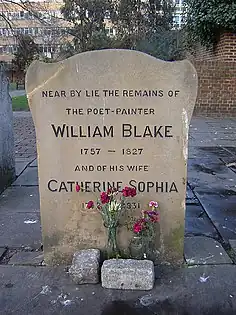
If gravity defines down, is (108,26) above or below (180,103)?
above

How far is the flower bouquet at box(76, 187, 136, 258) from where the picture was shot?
2.88m

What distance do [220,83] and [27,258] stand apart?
11303mm

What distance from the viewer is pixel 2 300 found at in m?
2.64

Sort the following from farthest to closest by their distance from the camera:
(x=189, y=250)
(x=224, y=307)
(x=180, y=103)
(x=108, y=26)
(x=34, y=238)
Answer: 1. (x=108, y=26)
2. (x=34, y=238)
3. (x=189, y=250)
4. (x=180, y=103)
5. (x=224, y=307)

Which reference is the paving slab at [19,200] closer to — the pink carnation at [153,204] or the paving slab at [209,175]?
the pink carnation at [153,204]

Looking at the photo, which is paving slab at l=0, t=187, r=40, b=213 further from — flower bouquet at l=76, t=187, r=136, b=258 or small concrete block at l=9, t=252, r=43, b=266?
flower bouquet at l=76, t=187, r=136, b=258

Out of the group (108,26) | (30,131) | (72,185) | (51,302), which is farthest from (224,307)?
(108,26)

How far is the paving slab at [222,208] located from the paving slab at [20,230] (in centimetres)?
183

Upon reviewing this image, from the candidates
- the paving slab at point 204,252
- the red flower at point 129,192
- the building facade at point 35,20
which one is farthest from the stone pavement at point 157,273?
the building facade at point 35,20

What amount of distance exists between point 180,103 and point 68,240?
1432 millimetres

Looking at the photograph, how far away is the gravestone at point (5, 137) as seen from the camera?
5.00m

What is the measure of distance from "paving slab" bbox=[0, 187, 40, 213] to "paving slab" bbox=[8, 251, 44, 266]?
3.78 feet

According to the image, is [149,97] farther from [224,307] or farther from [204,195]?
[204,195]

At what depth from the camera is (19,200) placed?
477 cm
